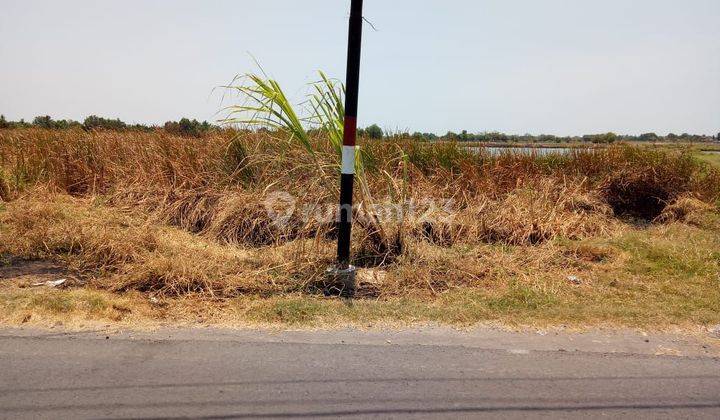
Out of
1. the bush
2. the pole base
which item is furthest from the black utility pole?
the bush

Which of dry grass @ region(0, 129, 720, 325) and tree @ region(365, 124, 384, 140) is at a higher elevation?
tree @ region(365, 124, 384, 140)

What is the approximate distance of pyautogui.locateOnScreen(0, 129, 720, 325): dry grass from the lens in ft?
14.5

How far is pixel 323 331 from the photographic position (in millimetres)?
3805

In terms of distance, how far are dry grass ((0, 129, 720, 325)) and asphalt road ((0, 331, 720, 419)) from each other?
0.59 m

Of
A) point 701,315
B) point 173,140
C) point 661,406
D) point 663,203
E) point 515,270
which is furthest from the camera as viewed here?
point 173,140

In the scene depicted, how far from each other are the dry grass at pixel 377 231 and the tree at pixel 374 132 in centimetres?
71

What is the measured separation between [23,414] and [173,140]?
304 inches

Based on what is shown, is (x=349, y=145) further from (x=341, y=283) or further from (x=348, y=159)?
(x=341, y=283)

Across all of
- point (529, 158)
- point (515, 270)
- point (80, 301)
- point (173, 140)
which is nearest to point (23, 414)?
point (80, 301)

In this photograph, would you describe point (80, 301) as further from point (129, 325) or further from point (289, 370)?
point (289, 370)

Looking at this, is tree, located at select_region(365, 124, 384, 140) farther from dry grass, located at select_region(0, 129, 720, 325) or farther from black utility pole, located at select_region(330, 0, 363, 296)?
black utility pole, located at select_region(330, 0, 363, 296)

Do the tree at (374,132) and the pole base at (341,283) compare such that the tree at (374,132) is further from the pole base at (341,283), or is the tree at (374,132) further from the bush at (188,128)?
the pole base at (341,283)

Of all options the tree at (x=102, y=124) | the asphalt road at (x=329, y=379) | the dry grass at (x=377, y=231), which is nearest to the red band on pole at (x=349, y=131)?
the dry grass at (x=377, y=231)

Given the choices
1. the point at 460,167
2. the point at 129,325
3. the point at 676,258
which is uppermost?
the point at 460,167
